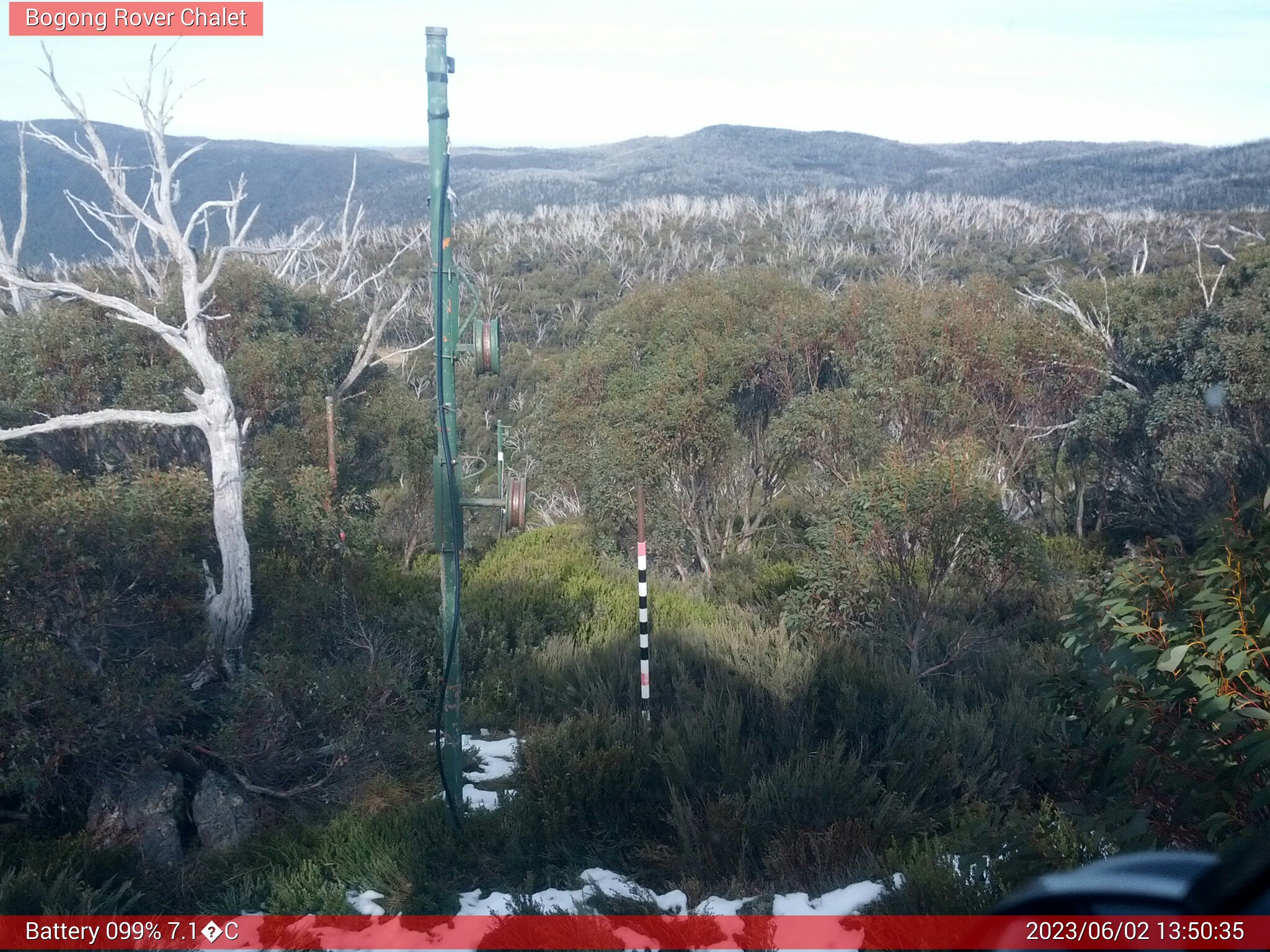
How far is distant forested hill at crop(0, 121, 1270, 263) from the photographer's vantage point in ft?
161

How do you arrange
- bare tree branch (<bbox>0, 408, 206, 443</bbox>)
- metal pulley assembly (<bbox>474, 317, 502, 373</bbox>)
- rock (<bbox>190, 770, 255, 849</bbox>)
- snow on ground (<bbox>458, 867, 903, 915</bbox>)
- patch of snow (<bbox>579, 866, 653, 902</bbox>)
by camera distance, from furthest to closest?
bare tree branch (<bbox>0, 408, 206, 443</bbox>) → rock (<bbox>190, 770, 255, 849</bbox>) → metal pulley assembly (<bbox>474, 317, 502, 373</bbox>) → patch of snow (<bbox>579, 866, 653, 902</bbox>) → snow on ground (<bbox>458, 867, 903, 915</bbox>)

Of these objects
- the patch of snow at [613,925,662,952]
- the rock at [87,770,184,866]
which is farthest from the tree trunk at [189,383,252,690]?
the patch of snow at [613,925,662,952]

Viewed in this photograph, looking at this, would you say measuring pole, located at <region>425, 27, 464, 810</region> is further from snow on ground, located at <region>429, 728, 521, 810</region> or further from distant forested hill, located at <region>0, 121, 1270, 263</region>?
distant forested hill, located at <region>0, 121, 1270, 263</region>

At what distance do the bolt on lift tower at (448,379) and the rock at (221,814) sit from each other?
1.47 metres

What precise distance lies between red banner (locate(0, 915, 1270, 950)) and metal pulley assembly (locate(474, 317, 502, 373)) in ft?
9.93

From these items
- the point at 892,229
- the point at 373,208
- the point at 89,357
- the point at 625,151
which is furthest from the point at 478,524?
the point at 625,151

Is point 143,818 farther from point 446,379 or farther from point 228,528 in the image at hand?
point 228,528

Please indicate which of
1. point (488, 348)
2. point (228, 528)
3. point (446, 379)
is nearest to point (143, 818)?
point (446, 379)

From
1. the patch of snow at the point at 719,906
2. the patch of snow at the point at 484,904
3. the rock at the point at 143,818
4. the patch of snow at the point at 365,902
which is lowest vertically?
the rock at the point at 143,818

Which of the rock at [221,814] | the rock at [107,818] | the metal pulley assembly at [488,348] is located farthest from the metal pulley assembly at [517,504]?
the rock at [107,818]

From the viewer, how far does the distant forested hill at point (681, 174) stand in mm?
49094

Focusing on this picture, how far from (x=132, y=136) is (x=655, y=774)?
7226cm

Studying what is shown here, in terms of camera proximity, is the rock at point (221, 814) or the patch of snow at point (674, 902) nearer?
the patch of snow at point (674, 902)

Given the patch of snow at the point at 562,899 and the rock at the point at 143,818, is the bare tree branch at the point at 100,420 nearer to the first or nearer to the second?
the rock at the point at 143,818
